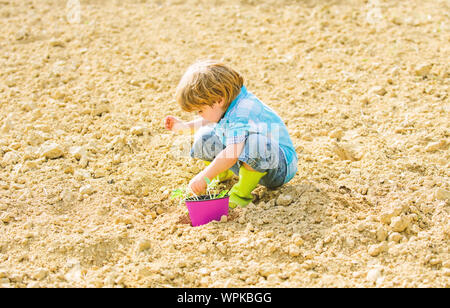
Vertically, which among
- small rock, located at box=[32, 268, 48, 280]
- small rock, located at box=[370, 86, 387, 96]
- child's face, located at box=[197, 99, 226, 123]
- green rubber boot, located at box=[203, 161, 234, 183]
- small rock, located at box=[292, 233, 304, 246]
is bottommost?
green rubber boot, located at box=[203, 161, 234, 183]

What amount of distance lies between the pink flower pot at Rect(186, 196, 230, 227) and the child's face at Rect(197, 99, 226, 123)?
402mm

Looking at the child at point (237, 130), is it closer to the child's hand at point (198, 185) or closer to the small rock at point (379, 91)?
the child's hand at point (198, 185)

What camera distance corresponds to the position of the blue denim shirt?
2.48 m

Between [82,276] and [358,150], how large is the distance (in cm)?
171

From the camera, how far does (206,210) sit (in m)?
2.44

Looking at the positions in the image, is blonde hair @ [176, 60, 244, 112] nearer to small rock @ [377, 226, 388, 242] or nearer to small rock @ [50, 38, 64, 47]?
small rock @ [377, 226, 388, 242]

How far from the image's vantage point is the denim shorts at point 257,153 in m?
2.48

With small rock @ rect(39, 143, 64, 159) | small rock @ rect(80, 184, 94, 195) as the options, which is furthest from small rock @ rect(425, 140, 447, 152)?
small rock @ rect(39, 143, 64, 159)

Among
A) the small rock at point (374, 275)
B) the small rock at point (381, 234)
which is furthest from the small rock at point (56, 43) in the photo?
the small rock at point (374, 275)

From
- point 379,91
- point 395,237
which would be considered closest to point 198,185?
point 395,237

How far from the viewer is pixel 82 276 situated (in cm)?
216

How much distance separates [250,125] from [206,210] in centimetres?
46

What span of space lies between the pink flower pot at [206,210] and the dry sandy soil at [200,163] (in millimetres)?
47
